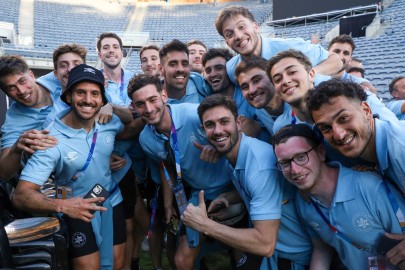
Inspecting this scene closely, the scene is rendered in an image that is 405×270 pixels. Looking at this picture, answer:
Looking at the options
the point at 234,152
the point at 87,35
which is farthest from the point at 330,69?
the point at 87,35

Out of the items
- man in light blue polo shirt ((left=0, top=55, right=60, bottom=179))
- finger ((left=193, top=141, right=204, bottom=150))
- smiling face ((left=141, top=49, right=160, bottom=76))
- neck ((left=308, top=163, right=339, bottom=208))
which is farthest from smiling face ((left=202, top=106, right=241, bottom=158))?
smiling face ((left=141, top=49, right=160, bottom=76))

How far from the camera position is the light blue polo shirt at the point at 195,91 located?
3.42 metres

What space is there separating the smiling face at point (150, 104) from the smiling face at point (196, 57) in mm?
1708

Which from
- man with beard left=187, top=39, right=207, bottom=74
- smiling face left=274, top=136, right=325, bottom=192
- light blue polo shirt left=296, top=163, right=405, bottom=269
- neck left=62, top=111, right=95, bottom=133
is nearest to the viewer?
light blue polo shirt left=296, top=163, right=405, bottom=269

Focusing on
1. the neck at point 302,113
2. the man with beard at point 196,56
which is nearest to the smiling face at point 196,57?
the man with beard at point 196,56

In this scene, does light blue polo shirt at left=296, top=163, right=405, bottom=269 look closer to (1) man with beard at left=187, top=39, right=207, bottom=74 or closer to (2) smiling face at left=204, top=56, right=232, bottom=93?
(2) smiling face at left=204, top=56, right=232, bottom=93

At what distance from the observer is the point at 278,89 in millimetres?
2498

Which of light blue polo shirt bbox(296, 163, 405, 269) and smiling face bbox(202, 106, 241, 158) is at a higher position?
smiling face bbox(202, 106, 241, 158)

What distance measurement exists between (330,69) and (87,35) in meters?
22.3

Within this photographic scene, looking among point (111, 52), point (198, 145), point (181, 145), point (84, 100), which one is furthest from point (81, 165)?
point (111, 52)

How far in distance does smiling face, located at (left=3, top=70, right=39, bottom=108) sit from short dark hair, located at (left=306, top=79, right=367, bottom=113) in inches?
94.7

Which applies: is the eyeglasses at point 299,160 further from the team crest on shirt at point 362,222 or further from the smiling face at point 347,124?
the team crest on shirt at point 362,222

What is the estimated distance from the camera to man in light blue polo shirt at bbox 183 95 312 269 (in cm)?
222

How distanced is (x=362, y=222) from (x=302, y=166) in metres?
0.42
